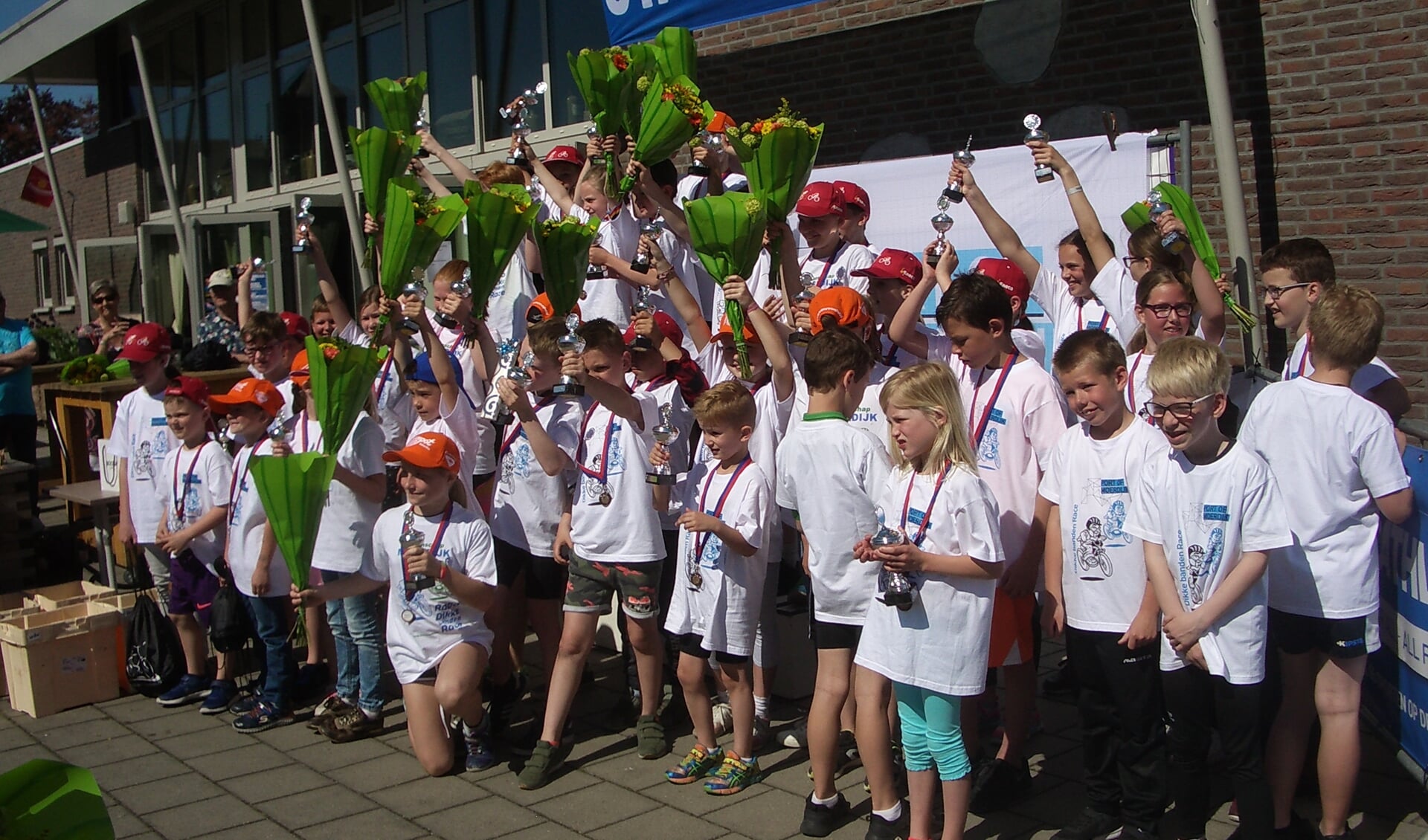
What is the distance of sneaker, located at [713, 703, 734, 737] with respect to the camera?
5.35 m

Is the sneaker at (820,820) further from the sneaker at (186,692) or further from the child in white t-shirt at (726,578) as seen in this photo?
the sneaker at (186,692)

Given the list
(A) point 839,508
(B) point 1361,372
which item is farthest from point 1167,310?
(A) point 839,508

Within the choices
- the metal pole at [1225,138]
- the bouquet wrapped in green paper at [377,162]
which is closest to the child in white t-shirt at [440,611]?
the bouquet wrapped in green paper at [377,162]

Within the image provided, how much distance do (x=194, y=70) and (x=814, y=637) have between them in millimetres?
16939

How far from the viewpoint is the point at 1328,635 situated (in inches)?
153

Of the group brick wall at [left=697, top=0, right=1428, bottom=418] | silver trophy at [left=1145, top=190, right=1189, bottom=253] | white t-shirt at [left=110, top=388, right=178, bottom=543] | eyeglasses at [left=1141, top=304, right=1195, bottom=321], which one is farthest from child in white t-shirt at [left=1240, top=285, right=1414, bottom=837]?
white t-shirt at [left=110, top=388, right=178, bottom=543]

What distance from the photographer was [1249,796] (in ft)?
12.3

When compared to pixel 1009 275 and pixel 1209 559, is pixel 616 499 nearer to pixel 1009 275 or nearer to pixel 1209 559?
pixel 1009 275

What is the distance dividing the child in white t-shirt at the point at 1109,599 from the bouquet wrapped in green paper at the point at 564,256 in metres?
2.15

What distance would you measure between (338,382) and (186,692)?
7.64ft

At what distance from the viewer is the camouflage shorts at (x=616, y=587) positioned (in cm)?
508

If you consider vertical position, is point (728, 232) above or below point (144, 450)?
above

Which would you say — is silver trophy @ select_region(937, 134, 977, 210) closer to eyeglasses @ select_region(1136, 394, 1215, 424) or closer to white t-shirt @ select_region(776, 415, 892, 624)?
white t-shirt @ select_region(776, 415, 892, 624)

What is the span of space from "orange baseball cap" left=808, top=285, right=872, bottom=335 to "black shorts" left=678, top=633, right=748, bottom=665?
1276 mm
